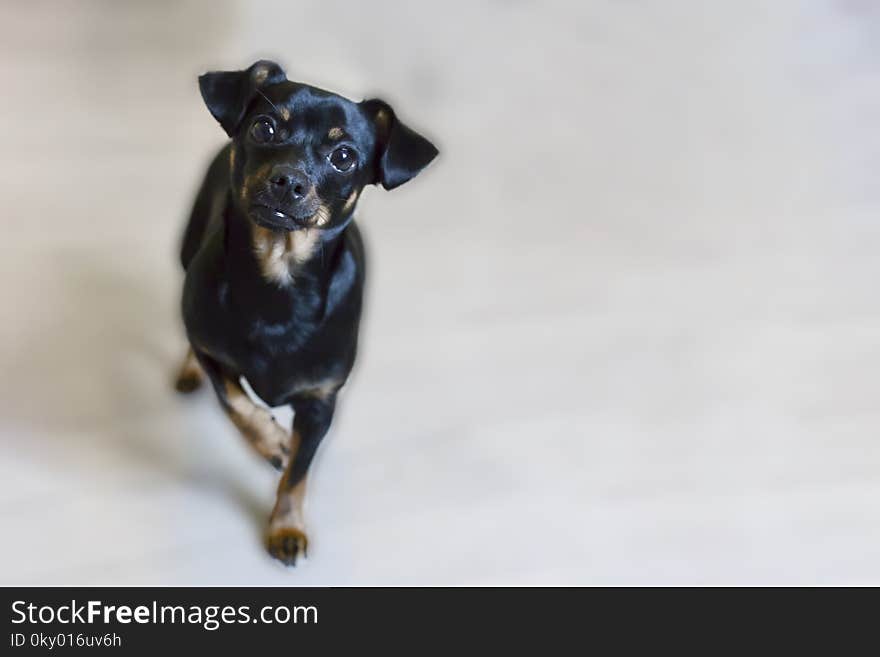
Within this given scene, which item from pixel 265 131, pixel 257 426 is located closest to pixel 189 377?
pixel 257 426

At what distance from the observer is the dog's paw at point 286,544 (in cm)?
178

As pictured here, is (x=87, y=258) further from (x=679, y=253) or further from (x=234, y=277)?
(x=679, y=253)

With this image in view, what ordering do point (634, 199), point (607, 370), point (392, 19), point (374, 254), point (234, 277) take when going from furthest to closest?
point (392, 19) → point (634, 199) → point (374, 254) → point (607, 370) → point (234, 277)

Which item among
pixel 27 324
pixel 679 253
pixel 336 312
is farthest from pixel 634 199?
pixel 27 324

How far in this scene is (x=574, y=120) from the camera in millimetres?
2695

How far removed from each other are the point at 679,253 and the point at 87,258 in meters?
1.36

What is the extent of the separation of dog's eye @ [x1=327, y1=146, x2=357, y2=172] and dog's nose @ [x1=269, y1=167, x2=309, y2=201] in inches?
3.1

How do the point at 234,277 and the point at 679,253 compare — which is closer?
the point at 234,277

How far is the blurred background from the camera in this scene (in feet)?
6.12

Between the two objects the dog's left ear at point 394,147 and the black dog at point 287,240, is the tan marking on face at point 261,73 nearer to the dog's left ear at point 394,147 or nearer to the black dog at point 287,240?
the black dog at point 287,240

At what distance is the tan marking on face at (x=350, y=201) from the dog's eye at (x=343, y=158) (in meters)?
0.04

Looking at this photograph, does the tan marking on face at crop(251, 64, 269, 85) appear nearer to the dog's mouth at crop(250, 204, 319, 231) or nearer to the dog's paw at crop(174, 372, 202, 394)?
the dog's mouth at crop(250, 204, 319, 231)

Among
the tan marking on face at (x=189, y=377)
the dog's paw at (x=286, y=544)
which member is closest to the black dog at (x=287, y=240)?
the dog's paw at (x=286, y=544)

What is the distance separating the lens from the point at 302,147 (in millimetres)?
1415
